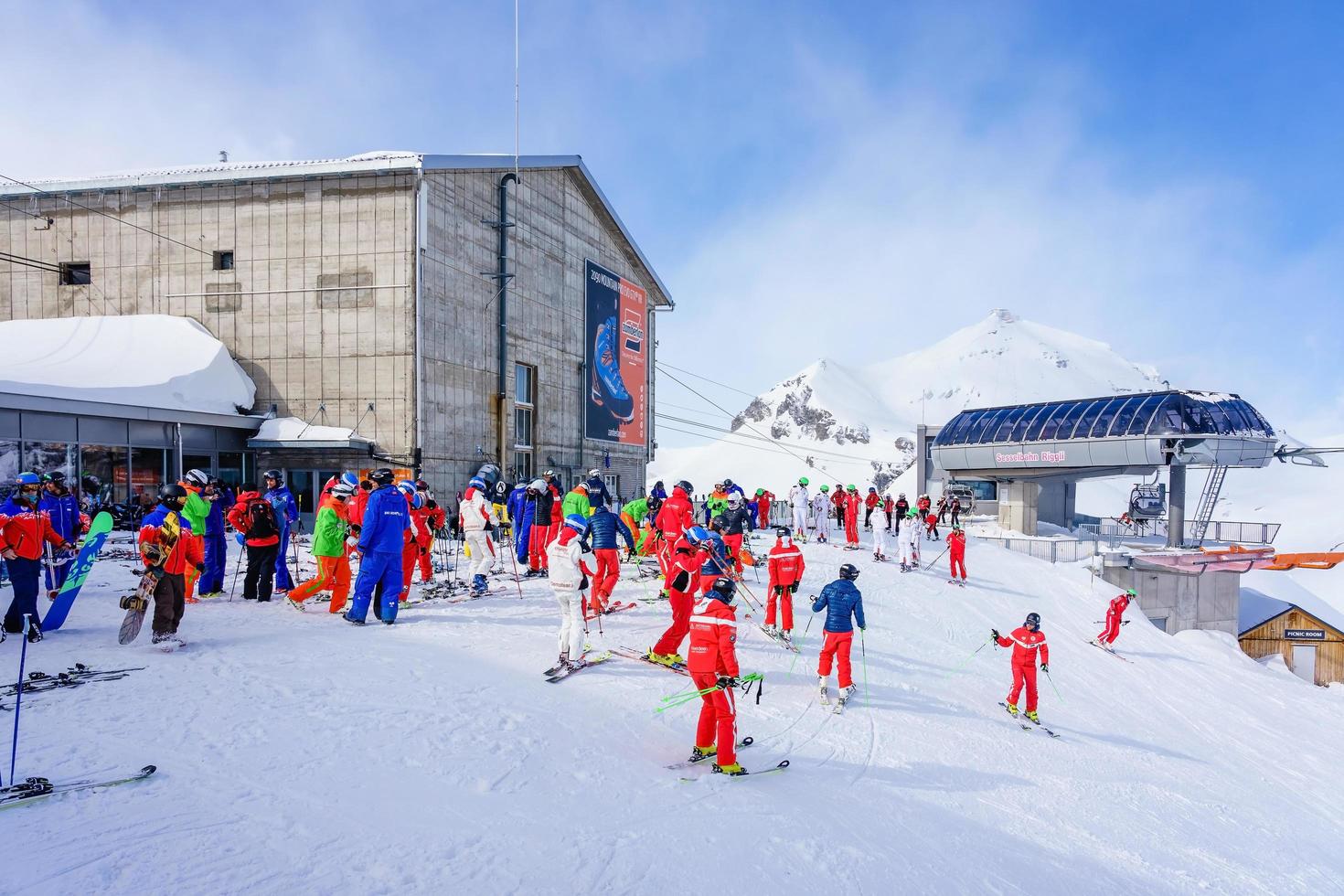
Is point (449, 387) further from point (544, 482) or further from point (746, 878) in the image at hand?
point (746, 878)

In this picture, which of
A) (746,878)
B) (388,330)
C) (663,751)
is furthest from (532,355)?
(746,878)

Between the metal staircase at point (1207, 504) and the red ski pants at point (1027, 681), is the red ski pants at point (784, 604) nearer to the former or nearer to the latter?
the red ski pants at point (1027, 681)

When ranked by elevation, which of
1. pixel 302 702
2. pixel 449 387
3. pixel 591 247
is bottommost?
pixel 302 702

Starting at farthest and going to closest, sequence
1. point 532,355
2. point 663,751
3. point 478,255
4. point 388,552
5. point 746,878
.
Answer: point 532,355, point 478,255, point 388,552, point 663,751, point 746,878

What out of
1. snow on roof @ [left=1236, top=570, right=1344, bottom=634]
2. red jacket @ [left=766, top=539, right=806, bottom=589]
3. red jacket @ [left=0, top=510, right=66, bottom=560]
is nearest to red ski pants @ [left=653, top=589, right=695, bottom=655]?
red jacket @ [left=766, top=539, right=806, bottom=589]

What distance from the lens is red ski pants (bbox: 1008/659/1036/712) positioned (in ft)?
30.5

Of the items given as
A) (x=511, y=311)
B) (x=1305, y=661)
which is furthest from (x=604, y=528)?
(x=1305, y=661)

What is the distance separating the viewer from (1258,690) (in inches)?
620

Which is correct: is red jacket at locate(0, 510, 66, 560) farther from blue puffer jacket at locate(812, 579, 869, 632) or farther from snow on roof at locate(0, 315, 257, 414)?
snow on roof at locate(0, 315, 257, 414)

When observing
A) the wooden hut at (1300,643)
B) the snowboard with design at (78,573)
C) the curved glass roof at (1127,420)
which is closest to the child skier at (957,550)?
the curved glass roof at (1127,420)

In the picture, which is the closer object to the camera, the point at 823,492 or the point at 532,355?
the point at 823,492

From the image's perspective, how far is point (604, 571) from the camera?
1023 centimetres

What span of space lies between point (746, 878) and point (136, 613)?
22.7 ft

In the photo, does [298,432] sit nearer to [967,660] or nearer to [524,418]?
[524,418]
